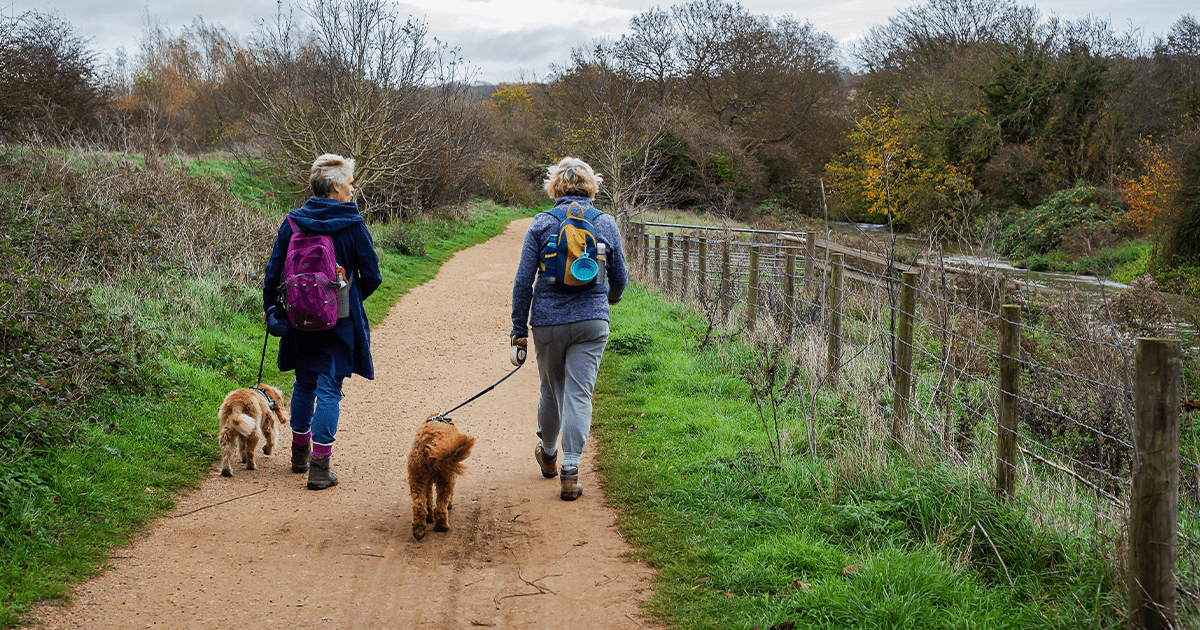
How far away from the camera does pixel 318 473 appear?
5.01 meters

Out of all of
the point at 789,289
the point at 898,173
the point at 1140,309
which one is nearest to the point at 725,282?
the point at 789,289

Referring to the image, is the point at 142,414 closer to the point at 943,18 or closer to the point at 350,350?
the point at 350,350

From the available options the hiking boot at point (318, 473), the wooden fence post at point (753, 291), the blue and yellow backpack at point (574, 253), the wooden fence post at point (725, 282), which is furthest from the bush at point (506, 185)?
the blue and yellow backpack at point (574, 253)

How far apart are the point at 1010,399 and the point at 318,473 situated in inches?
155

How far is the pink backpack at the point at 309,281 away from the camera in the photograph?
4672 mm

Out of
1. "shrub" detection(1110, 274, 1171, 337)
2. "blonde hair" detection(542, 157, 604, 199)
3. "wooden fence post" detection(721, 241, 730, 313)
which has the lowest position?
"shrub" detection(1110, 274, 1171, 337)

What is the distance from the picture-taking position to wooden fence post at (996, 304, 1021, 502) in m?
3.90

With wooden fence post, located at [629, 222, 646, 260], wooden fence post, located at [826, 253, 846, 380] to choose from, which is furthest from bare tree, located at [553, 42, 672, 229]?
wooden fence post, located at [826, 253, 846, 380]

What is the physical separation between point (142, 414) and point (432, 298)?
7.79 metres

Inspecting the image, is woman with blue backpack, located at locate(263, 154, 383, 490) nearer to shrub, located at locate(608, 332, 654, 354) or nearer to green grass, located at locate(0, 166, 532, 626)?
green grass, located at locate(0, 166, 532, 626)

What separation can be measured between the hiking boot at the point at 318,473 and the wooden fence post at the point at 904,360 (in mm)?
3475

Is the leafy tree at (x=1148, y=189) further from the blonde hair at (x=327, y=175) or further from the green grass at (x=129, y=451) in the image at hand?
the blonde hair at (x=327, y=175)

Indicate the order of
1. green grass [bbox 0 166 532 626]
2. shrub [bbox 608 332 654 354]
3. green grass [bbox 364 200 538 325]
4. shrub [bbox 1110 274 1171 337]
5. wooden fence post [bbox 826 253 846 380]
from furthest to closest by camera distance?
1. green grass [bbox 364 200 538 325]
2. shrub [bbox 1110 274 1171 337]
3. shrub [bbox 608 332 654 354]
4. wooden fence post [bbox 826 253 846 380]
5. green grass [bbox 0 166 532 626]

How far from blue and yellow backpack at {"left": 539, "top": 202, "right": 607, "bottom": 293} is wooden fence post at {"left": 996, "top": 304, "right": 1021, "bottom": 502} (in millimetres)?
2108
